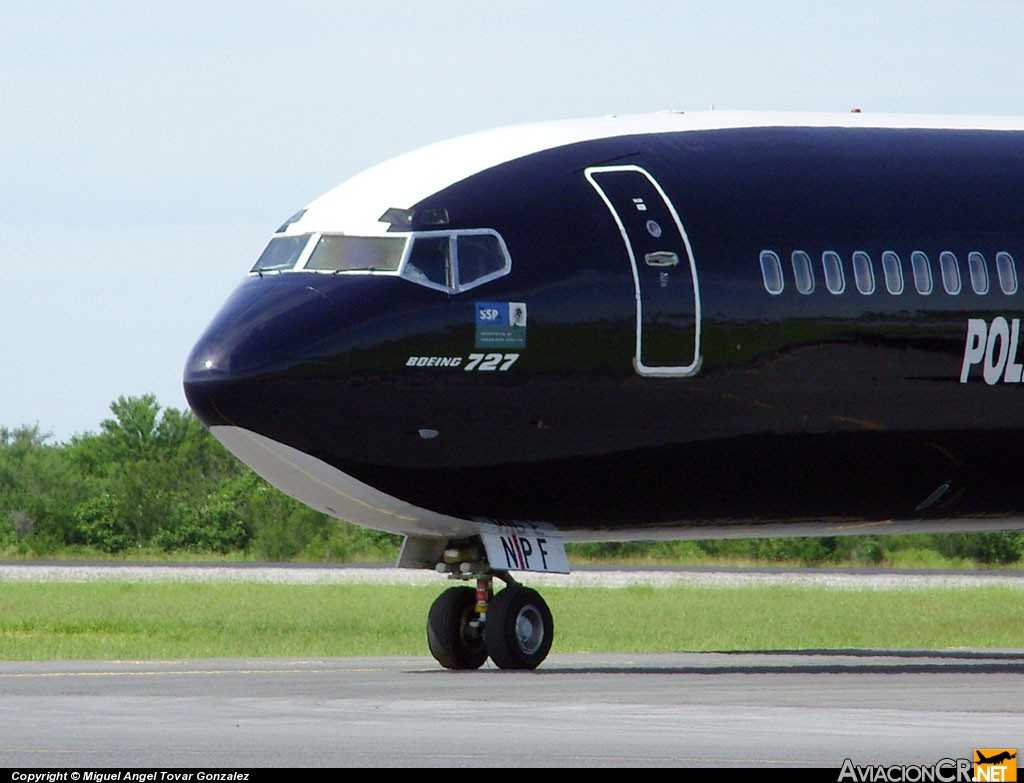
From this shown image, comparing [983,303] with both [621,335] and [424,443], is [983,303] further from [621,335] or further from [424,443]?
[424,443]

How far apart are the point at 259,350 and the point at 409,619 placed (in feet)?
75.2

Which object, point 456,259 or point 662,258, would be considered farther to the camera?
point 662,258

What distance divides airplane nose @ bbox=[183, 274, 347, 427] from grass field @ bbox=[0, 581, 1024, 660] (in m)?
9.06

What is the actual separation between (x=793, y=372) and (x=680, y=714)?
25.4ft

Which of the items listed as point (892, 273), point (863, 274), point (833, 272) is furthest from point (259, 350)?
point (892, 273)

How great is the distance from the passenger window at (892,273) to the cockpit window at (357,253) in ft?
19.7

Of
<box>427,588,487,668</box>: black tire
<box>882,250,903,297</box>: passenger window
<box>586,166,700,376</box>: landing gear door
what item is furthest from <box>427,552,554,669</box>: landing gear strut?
<box>882,250,903,297</box>: passenger window

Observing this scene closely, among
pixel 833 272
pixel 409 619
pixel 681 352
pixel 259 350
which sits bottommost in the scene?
pixel 409 619

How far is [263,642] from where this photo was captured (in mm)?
37906

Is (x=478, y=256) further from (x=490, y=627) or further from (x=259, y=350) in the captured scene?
(x=490, y=627)

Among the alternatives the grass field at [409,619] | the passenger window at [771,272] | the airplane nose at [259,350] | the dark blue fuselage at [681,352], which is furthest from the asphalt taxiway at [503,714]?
the grass field at [409,619]

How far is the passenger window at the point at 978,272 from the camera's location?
1093 inches

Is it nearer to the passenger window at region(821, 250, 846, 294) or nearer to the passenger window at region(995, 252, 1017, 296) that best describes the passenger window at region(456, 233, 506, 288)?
the passenger window at region(821, 250, 846, 294)

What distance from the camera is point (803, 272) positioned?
26.7 metres
